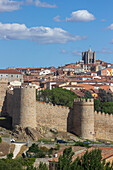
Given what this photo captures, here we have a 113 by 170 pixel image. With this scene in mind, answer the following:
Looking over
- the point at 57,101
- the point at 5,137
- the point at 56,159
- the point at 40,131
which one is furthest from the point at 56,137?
the point at 57,101

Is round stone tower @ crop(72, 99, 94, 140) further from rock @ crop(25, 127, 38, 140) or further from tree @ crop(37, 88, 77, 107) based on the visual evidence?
tree @ crop(37, 88, 77, 107)

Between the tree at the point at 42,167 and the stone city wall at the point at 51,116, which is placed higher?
the stone city wall at the point at 51,116

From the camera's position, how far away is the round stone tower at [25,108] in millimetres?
57094

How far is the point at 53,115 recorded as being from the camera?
59.9 meters

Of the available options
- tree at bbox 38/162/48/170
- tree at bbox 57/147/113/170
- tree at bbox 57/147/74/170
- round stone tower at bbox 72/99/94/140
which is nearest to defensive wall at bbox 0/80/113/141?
round stone tower at bbox 72/99/94/140

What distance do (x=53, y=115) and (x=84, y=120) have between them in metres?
3.59

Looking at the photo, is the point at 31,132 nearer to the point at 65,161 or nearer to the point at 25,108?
the point at 25,108

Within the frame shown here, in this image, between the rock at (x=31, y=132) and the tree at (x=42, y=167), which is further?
the rock at (x=31, y=132)

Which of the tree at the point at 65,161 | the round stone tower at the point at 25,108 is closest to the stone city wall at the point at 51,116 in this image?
the round stone tower at the point at 25,108

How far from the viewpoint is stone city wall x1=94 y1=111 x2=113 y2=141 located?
61094 millimetres

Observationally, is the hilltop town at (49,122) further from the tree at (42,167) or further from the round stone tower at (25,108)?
the tree at (42,167)

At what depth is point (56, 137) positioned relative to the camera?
5734 centimetres

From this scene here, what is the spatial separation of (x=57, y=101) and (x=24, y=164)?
109ft

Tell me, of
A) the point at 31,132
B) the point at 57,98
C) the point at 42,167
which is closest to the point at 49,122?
the point at 31,132
